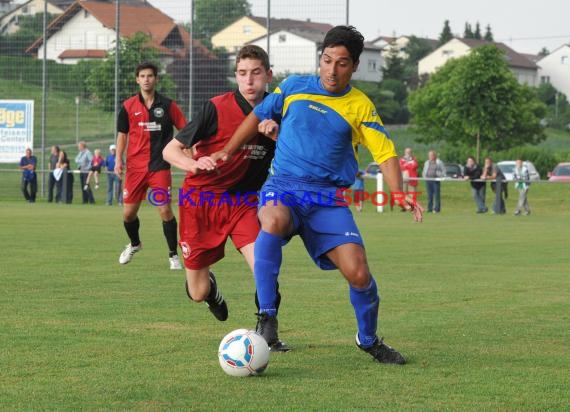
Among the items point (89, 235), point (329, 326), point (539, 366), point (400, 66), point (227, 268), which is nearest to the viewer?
point (539, 366)

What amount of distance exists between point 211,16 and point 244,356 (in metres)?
31.3

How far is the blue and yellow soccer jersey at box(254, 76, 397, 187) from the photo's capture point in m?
6.78

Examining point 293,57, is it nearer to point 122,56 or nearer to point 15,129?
point 122,56

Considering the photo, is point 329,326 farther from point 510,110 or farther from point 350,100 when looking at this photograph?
point 510,110

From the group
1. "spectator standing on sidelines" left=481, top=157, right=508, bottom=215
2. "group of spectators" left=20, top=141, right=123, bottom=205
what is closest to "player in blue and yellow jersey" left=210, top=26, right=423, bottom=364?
"spectator standing on sidelines" left=481, top=157, right=508, bottom=215

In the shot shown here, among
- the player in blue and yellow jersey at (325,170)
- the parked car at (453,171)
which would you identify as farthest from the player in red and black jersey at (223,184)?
the parked car at (453,171)

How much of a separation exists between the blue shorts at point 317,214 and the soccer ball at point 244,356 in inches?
30.6

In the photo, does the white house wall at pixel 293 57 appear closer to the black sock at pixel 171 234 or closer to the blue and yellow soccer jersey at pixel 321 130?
the black sock at pixel 171 234

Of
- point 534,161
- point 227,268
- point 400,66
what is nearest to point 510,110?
point 534,161

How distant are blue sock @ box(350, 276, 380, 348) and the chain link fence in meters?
28.0

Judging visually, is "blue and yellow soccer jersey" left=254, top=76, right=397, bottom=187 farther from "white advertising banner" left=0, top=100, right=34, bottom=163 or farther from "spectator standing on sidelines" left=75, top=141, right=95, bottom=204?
"white advertising banner" left=0, top=100, right=34, bottom=163

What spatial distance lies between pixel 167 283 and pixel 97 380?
18.2 feet

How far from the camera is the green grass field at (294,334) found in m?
5.68

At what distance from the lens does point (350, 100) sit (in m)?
6.84
